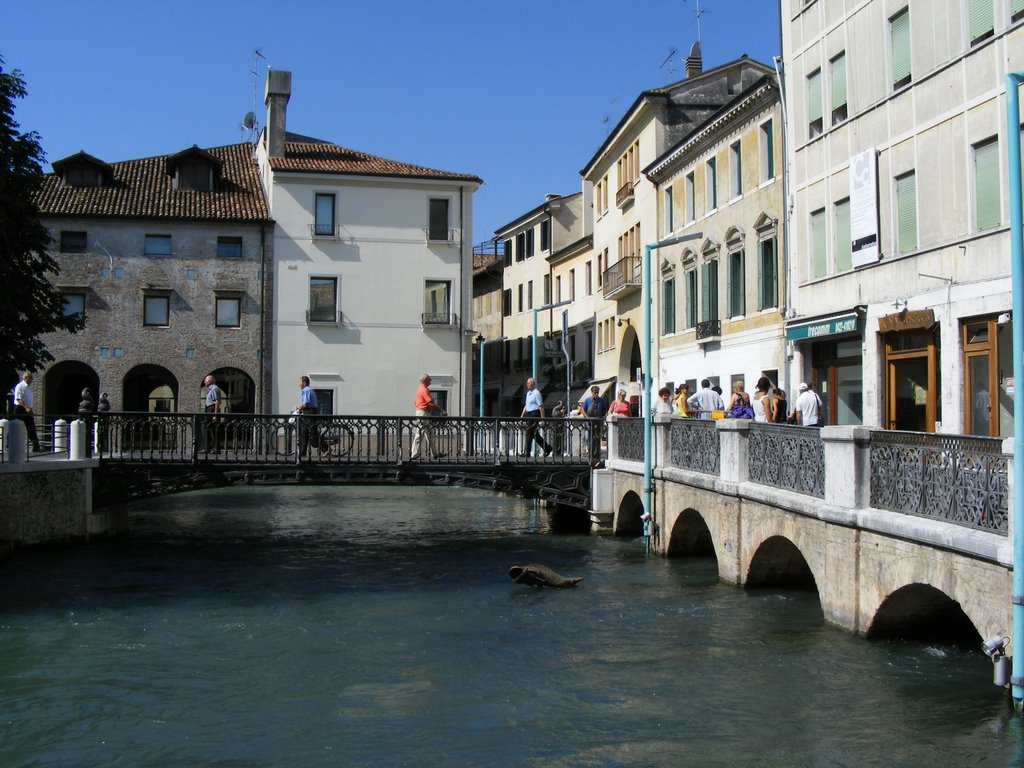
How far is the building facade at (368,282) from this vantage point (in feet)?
133

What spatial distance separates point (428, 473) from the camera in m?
24.6

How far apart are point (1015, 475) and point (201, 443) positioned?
60.2ft

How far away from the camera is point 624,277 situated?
42.0 metres

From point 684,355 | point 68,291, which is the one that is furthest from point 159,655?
point 68,291

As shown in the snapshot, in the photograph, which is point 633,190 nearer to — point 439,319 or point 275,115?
point 439,319

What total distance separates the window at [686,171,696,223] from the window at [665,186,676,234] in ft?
4.98

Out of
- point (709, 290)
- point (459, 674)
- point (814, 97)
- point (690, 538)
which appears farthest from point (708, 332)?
point (459, 674)

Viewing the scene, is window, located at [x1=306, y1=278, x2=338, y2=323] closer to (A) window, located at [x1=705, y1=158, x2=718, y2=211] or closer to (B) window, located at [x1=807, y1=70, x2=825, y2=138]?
(A) window, located at [x1=705, y1=158, x2=718, y2=211]

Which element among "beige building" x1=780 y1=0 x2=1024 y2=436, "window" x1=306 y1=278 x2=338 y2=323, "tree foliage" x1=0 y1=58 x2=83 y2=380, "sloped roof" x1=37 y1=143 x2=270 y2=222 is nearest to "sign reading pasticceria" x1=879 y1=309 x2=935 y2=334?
"beige building" x1=780 y1=0 x2=1024 y2=436

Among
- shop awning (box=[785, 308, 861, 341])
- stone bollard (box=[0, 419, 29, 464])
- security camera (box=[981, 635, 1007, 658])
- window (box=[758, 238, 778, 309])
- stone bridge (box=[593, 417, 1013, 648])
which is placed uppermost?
window (box=[758, 238, 778, 309])

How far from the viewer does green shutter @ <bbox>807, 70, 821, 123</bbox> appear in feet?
85.6

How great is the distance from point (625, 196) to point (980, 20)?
2415cm

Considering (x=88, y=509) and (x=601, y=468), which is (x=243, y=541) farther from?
(x=601, y=468)

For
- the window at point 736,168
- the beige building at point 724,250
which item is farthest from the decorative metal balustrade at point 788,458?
the window at point 736,168
